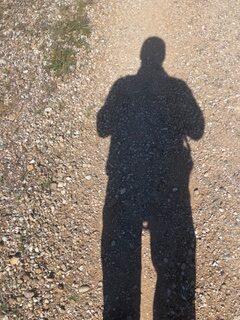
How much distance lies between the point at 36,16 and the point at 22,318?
34.9 feet

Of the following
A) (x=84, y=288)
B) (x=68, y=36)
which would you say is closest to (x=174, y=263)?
(x=84, y=288)

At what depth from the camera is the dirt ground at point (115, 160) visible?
30.6ft

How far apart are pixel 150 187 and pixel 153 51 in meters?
5.33

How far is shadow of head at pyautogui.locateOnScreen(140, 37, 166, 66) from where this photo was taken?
535 inches

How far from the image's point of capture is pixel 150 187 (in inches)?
427

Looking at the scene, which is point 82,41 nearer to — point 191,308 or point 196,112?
point 196,112

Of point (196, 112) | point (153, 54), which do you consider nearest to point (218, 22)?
point (153, 54)

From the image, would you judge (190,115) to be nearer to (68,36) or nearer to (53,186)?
(53,186)

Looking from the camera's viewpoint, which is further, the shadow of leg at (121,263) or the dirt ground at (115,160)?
the dirt ground at (115,160)

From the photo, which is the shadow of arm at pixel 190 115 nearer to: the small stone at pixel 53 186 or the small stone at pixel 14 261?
the small stone at pixel 53 186

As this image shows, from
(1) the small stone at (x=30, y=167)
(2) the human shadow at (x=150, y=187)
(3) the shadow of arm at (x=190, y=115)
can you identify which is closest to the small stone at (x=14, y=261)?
(2) the human shadow at (x=150, y=187)

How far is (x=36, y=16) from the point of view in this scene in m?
15.1

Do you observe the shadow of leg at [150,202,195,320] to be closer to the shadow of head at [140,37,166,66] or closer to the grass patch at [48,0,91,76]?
the shadow of head at [140,37,166,66]

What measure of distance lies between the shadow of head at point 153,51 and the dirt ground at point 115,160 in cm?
7
